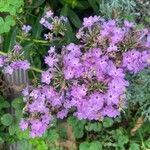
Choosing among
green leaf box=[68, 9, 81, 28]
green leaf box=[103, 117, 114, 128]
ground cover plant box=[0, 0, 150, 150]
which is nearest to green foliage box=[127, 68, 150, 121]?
ground cover plant box=[0, 0, 150, 150]

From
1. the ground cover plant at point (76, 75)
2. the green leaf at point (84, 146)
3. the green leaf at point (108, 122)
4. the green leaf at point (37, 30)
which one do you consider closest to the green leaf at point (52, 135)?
the ground cover plant at point (76, 75)

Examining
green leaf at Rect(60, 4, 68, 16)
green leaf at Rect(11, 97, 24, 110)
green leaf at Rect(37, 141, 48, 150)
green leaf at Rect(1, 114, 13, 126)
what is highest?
green leaf at Rect(60, 4, 68, 16)

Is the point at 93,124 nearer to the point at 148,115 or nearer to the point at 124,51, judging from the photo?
the point at 148,115

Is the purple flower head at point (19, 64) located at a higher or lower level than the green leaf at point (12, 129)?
higher

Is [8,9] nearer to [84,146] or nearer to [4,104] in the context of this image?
[4,104]

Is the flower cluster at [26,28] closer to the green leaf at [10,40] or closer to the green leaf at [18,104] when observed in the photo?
the green leaf at [10,40]

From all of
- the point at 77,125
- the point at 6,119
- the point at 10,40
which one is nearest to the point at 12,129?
the point at 6,119

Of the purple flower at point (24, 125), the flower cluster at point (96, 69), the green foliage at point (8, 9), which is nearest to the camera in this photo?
the flower cluster at point (96, 69)

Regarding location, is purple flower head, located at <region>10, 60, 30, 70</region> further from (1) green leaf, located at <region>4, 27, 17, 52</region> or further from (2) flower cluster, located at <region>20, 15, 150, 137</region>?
(1) green leaf, located at <region>4, 27, 17, 52</region>

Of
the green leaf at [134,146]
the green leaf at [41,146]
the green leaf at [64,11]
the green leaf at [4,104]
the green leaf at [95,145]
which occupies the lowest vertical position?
the green leaf at [134,146]
